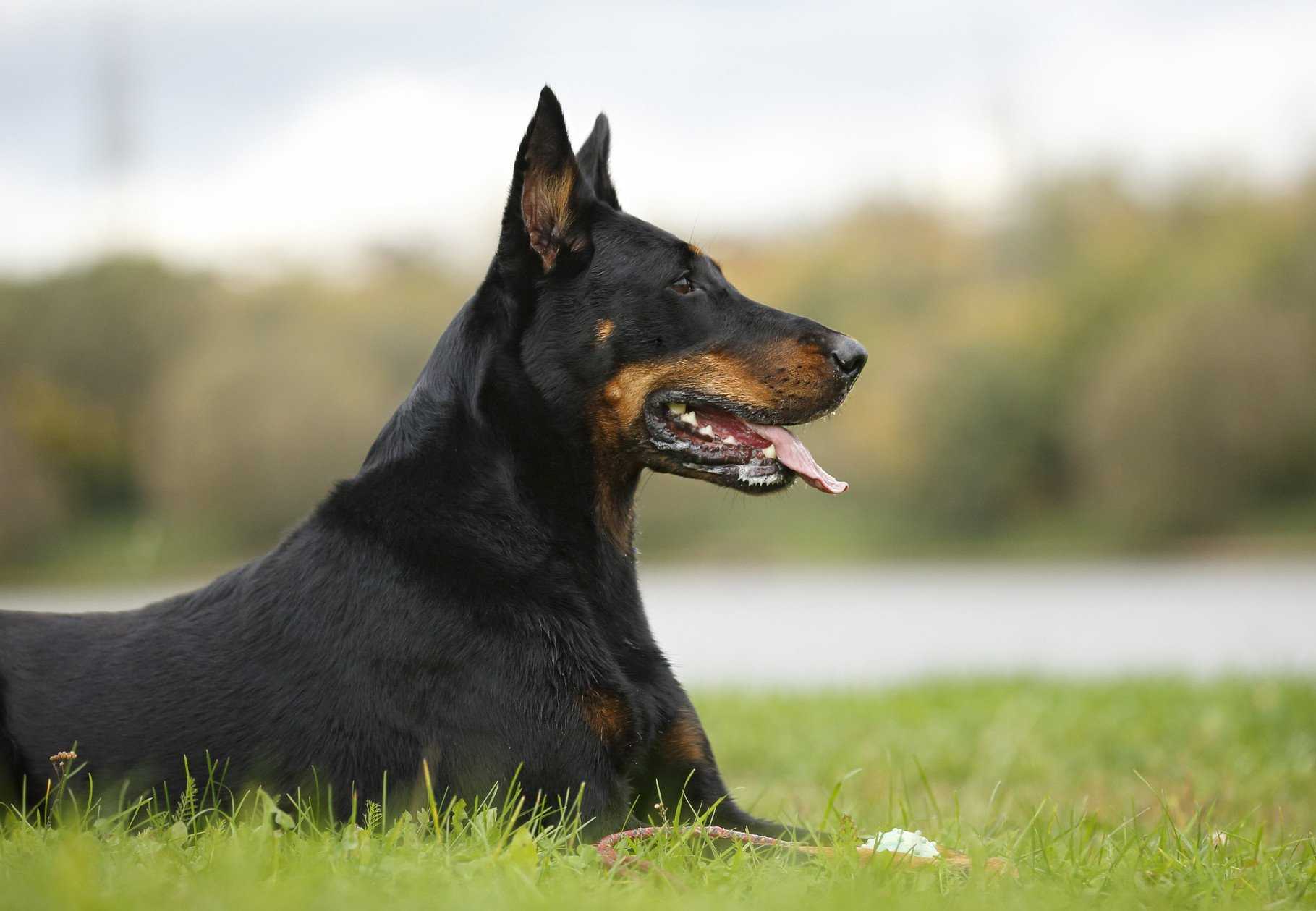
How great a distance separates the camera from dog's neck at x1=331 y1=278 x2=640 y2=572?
10.7 feet

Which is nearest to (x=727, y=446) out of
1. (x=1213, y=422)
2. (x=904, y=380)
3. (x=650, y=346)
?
(x=650, y=346)

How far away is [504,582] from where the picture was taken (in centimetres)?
318

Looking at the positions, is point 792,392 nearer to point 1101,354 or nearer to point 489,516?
point 489,516

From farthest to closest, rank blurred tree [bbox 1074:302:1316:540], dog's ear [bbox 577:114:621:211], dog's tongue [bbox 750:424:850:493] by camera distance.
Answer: blurred tree [bbox 1074:302:1316:540] < dog's ear [bbox 577:114:621:211] < dog's tongue [bbox 750:424:850:493]

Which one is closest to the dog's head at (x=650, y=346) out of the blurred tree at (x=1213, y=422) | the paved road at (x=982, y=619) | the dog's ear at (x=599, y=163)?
the dog's ear at (x=599, y=163)

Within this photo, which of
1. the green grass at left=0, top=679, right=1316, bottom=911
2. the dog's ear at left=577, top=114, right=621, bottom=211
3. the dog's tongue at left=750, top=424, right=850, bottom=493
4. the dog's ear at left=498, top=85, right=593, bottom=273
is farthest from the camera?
the dog's ear at left=577, top=114, right=621, bottom=211

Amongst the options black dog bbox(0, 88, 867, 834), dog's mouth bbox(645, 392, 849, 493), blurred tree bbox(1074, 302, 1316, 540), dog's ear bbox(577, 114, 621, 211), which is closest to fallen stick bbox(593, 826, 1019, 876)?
black dog bbox(0, 88, 867, 834)

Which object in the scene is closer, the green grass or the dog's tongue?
the green grass

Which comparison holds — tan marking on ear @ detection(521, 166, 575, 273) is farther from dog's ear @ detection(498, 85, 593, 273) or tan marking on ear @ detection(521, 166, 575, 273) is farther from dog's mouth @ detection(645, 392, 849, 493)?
dog's mouth @ detection(645, 392, 849, 493)

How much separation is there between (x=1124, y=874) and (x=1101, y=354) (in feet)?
118

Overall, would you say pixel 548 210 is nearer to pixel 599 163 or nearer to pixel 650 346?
pixel 650 346

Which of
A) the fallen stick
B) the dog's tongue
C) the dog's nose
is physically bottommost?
the fallen stick

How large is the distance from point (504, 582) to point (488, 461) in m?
0.36

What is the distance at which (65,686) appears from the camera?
326 centimetres
